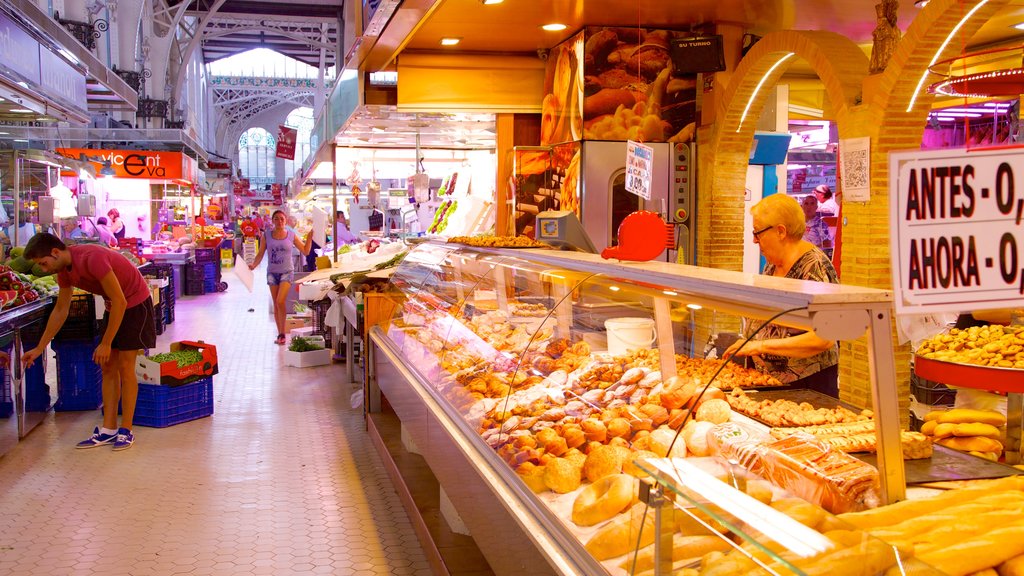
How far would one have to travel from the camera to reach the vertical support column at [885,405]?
183 cm

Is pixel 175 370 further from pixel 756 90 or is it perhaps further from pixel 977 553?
pixel 977 553

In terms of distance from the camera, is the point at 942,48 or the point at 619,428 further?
the point at 942,48

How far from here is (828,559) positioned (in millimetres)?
1377

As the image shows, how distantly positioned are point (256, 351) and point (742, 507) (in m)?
9.49

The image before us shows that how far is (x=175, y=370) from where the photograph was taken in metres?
6.64

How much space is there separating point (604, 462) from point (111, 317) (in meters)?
4.61

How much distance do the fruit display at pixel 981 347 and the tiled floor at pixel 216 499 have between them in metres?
2.66

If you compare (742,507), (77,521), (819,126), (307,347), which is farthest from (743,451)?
(819,126)

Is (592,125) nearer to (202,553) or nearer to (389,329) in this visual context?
(389,329)

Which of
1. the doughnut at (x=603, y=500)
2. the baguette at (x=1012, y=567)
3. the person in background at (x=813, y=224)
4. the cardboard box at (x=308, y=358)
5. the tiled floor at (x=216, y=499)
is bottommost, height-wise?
the tiled floor at (x=216, y=499)

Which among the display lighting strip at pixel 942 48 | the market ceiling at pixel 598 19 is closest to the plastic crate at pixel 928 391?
the display lighting strip at pixel 942 48

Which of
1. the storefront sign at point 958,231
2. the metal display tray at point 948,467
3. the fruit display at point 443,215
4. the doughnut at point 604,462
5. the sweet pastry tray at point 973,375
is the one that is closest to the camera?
the storefront sign at point 958,231

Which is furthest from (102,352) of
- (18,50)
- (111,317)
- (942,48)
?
(942,48)

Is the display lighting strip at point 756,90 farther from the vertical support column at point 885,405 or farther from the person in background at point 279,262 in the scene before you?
the person in background at point 279,262
